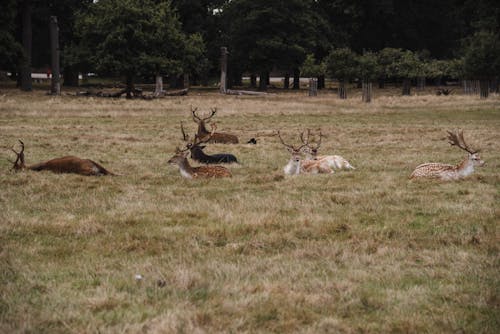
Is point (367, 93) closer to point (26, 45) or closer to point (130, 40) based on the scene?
point (130, 40)

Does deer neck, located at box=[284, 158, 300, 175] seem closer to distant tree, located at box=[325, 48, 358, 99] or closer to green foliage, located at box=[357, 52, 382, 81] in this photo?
distant tree, located at box=[325, 48, 358, 99]

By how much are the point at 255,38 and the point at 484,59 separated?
720 inches

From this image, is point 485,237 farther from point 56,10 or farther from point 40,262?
point 56,10

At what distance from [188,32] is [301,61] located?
9.64 metres

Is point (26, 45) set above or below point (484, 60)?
above

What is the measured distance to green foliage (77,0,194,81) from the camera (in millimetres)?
35000

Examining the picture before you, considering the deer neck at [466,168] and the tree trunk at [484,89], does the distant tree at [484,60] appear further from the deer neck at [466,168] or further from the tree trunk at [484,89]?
the deer neck at [466,168]

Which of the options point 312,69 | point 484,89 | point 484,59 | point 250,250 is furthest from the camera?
point 312,69

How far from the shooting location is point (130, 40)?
35875 millimetres

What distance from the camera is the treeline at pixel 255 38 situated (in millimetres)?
35625

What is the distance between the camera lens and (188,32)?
5431cm

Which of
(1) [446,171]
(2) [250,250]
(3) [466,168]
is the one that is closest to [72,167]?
(2) [250,250]

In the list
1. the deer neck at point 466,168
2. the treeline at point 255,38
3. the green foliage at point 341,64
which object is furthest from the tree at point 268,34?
the deer neck at point 466,168

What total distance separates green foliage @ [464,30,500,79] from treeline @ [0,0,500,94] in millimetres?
61
